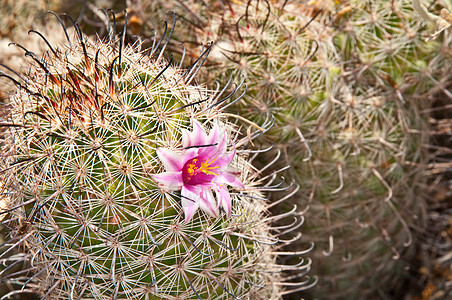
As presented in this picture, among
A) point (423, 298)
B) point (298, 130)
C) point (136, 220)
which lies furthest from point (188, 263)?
point (423, 298)

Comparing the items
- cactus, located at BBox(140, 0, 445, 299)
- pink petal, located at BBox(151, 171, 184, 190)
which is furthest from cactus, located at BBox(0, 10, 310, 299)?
cactus, located at BBox(140, 0, 445, 299)

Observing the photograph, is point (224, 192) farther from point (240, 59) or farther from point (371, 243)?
point (371, 243)

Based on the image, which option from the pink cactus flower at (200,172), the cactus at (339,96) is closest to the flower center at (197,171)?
the pink cactus flower at (200,172)

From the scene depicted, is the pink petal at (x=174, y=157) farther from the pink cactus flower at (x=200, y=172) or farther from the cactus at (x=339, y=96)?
the cactus at (x=339, y=96)

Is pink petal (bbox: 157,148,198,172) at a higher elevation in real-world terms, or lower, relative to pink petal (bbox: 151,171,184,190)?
higher

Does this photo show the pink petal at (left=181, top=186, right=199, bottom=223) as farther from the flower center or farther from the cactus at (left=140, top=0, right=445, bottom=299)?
the cactus at (left=140, top=0, right=445, bottom=299)

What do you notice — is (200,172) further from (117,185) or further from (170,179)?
(117,185)

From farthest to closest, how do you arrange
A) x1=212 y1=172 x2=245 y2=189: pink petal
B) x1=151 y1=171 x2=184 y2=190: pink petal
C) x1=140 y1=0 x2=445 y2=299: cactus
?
x1=140 y1=0 x2=445 y2=299: cactus
x1=212 y1=172 x2=245 y2=189: pink petal
x1=151 y1=171 x2=184 y2=190: pink petal

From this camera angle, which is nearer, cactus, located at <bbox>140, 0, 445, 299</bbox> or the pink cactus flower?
the pink cactus flower
